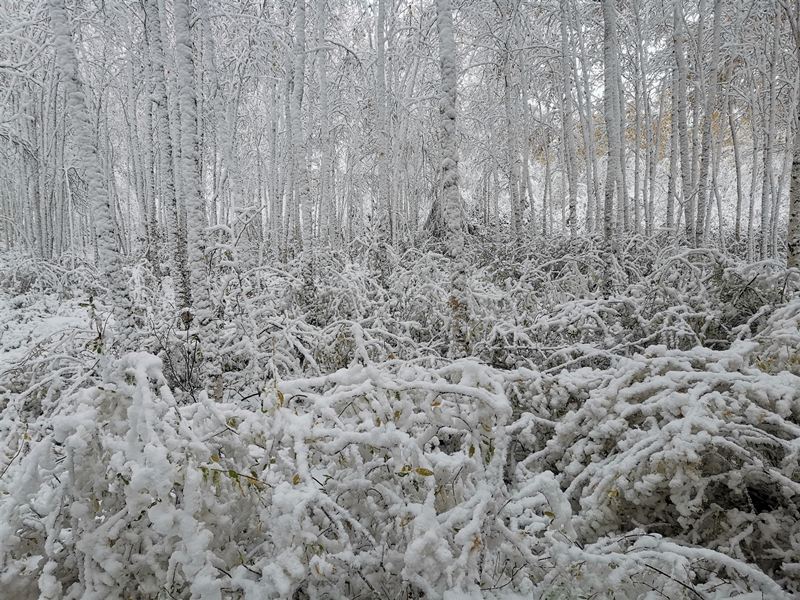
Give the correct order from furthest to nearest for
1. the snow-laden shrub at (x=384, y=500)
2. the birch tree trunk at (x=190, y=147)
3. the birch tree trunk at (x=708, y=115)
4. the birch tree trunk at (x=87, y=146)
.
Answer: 1. the birch tree trunk at (x=708, y=115)
2. the birch tree trunk at (x=190, y=147)
3. the birch tree trunk at (x=87, y=146)
4. the snow-laden shrub at (x=384, y=500)

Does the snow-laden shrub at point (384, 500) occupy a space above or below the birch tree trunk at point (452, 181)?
below

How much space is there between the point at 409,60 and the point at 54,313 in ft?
30.2

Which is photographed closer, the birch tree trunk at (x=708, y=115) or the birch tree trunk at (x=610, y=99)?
the birch tree trunk at (x=708, y=115)

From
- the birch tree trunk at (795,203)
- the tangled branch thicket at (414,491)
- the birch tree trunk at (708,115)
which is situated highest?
the birch tree trunk at (708,115)

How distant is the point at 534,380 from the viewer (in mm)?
2668

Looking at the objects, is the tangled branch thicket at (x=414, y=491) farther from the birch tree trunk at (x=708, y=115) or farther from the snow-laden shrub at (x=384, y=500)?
the birch tree trunk at (x=708, y=115)

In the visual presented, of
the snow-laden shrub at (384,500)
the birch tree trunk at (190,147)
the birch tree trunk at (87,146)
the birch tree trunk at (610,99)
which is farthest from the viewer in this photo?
the birch tree trunk at (610,99)

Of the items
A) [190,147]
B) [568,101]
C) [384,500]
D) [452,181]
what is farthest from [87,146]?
[568,101]

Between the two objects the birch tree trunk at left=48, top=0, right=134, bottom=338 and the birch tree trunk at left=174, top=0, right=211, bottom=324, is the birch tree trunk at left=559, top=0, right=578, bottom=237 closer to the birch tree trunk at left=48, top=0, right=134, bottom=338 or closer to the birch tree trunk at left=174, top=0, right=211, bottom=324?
the birch tree trunk at left=174, top=0, right=211, bottom=324

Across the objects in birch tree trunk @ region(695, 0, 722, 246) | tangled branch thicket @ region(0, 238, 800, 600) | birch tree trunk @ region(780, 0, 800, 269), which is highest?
birch tree trunk @ region(695, 0, 722, 246)

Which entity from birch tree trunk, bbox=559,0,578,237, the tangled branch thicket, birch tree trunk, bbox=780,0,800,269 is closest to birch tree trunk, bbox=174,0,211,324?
the tangled branch thicket

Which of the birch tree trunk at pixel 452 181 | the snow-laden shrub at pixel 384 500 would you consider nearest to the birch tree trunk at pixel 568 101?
the birch tree trunk at pixel 452 181

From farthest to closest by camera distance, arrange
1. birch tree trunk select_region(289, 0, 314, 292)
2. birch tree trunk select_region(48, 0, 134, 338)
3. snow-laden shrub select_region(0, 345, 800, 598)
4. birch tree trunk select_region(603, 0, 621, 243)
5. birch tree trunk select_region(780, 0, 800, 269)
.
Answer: birch tree trunk select_region(603, 0, 621, 243)
birch tree trunk select_region(289, 0, 314, 292)
birch tree trunk select_region(780, 0, 800, 269)
birch tree trunk select_region(48, 0, 134, 338)
snow-laden shrub select_region(0, 345, 800, 598)

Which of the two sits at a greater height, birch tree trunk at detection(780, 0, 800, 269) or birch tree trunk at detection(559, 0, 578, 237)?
birch tree trunk at detection(559, 0, 578, 237)
